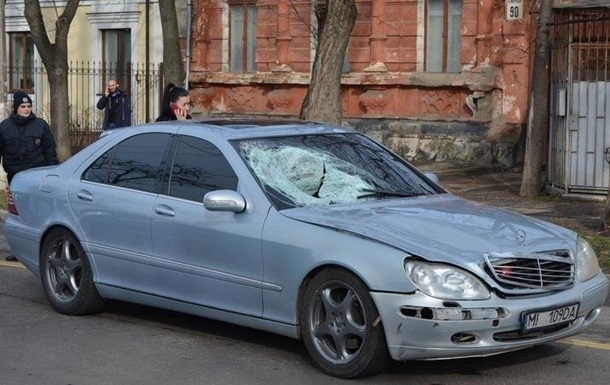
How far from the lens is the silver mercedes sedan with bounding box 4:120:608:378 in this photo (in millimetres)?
7020

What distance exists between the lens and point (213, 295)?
810cm

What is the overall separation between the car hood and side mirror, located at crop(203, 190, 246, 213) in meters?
0.31

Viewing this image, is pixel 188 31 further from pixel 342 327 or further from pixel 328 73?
pixel 342 327

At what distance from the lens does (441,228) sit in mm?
7438

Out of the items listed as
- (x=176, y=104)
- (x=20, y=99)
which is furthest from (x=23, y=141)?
(x=176, y=104)

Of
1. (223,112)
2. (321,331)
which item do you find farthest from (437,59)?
(321,331)

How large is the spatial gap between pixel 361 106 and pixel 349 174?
57.8 feet

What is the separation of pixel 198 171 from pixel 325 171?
2.89ft

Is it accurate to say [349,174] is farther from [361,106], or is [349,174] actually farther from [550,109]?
[361,106]

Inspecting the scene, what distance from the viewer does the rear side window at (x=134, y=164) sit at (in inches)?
348

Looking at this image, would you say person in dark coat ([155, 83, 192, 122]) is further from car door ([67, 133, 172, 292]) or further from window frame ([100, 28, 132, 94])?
window frame ([100, 28, 132, 94])

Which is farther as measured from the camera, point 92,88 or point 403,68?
point 92,88

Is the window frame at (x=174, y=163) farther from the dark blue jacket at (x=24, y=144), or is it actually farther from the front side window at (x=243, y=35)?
the front side window at (x=243, y=35)

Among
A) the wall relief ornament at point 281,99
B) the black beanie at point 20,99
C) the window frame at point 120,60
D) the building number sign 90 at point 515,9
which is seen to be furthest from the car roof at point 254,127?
the window frame at point 120,60
